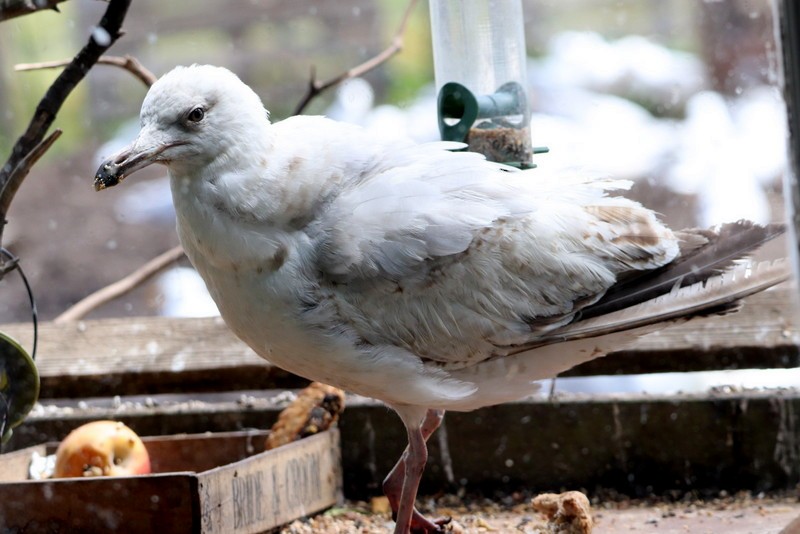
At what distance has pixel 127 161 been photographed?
8.91 ft

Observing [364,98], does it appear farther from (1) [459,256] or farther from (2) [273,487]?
(1) [459,256]

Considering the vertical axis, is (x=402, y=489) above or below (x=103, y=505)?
below

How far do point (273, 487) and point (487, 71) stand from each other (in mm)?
1600

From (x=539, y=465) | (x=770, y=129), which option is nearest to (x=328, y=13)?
(x=770, y=129)

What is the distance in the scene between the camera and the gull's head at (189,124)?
275cm

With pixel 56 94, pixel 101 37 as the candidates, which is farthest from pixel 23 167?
pixel 101 37

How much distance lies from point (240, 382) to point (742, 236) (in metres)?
1.81

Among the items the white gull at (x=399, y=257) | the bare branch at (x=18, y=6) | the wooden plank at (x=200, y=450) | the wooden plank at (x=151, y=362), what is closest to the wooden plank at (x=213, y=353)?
the wooden plank at (x=151, y=362)

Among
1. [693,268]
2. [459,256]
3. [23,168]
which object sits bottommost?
[693,268]

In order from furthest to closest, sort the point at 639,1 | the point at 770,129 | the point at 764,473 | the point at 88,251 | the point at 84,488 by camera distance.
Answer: the point at 88,251, the point at 639,1, the point at 770,129, the point at 764,473, the point at 84,488

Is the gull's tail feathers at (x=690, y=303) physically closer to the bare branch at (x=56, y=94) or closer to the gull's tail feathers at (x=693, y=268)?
the gull's tail feathers at (x=693, y=268)

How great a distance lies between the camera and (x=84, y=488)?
114 inches

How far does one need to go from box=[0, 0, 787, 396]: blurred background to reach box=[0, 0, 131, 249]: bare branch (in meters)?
3.32

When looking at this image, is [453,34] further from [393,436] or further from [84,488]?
[84,488]
